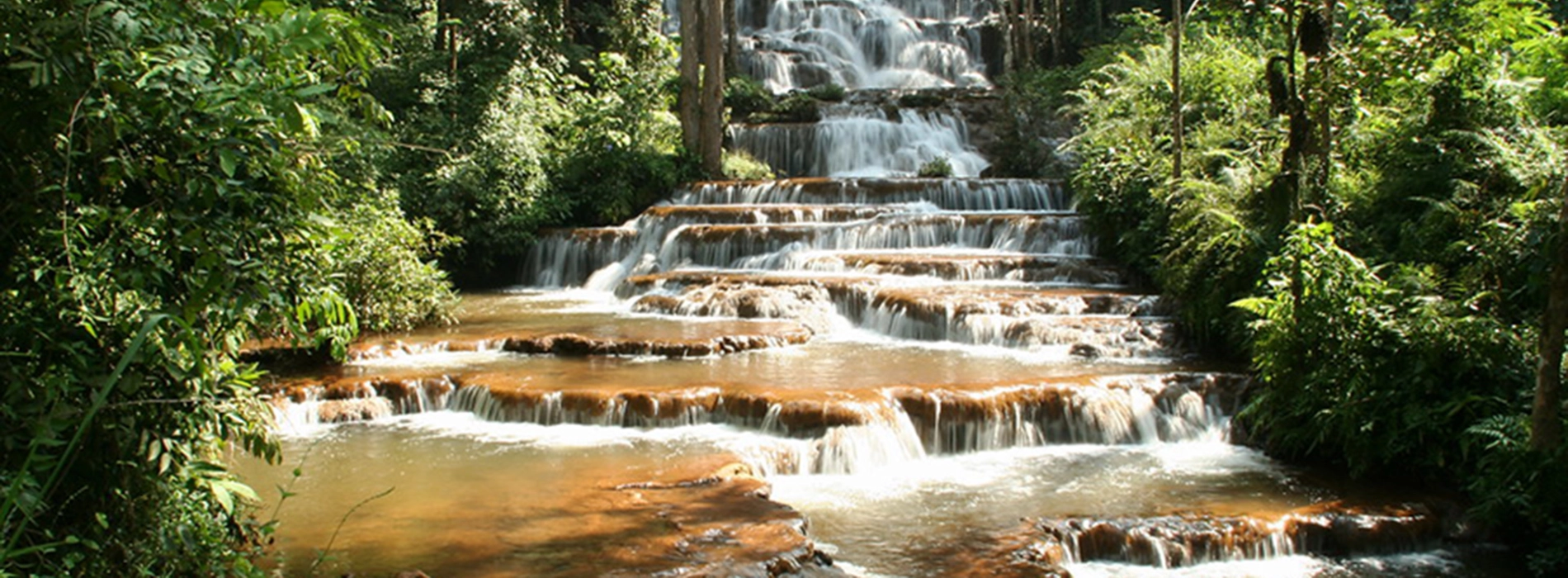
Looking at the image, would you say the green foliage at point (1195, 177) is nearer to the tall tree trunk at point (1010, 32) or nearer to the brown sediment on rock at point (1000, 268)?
the brown sediment on rock at point (1000, 268)

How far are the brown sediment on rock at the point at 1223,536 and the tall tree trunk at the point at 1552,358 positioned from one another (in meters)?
0.91

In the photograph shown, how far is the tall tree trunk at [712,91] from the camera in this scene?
21.1 meters

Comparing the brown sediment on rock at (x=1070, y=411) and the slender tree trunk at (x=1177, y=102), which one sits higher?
the slender tree trunk at (x=1177, y=102)

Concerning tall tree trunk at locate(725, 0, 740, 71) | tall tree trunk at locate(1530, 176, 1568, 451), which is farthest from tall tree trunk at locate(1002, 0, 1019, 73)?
tall tree trunk at locate(1530, 176, 1568, 451)

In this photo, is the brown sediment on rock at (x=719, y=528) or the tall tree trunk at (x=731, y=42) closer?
the brown sediment on rock at (x=719, y=528)

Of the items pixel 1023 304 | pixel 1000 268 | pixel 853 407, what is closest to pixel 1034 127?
pixel 1000 268

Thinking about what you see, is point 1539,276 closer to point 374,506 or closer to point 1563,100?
point 1563,100

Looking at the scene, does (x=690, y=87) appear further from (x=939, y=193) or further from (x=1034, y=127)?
(x=1034, y=127)

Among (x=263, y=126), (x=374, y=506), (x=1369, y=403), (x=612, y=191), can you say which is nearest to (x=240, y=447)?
(x=374, y=506)

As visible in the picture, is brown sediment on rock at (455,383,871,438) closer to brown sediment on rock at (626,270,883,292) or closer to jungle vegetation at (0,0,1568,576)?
jungle vegetation at (0,0,1568,576)

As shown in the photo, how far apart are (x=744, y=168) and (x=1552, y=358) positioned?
17.6 m

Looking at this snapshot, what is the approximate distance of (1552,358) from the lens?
5664mm

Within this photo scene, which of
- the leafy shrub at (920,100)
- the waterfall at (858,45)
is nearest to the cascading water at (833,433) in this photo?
the leafy shrub at (920,100)

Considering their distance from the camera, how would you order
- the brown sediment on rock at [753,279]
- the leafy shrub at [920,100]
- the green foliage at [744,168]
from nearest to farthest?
the brown sediment on rock at [753,279]
the green foliage at [744,168]
the leafy shrub at [920,100]
